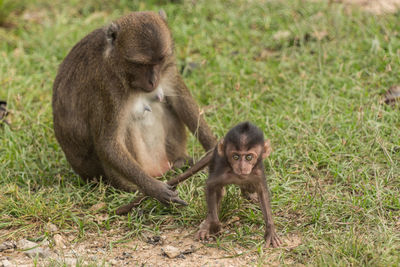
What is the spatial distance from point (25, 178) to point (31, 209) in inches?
38.7

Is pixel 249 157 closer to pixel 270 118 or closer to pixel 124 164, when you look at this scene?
pixel 124 164

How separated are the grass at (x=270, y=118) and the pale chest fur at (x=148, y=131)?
17.3 inches

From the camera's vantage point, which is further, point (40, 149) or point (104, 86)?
point (40, 149)

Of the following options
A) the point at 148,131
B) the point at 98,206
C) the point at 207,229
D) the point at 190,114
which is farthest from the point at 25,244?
the point at 190,114

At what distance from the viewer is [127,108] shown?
565cm

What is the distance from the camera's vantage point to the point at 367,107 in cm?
653

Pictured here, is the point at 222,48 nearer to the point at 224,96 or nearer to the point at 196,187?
the point at 224,96

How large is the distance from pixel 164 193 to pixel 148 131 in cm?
88

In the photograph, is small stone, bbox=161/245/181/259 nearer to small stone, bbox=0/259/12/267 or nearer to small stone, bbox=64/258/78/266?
small stone, bbox=64/258/78/266

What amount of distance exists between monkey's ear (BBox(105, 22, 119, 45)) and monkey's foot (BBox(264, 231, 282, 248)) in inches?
84.7

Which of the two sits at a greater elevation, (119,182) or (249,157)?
(249,157)

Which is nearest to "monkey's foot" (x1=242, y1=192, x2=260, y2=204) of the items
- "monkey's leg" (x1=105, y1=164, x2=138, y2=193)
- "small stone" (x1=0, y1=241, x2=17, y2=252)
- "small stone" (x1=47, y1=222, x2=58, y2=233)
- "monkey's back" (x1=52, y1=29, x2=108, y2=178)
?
"monkey's leg" (x1=105, y1=164, x2=138, y2=193)

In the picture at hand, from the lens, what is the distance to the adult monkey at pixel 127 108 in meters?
5.31

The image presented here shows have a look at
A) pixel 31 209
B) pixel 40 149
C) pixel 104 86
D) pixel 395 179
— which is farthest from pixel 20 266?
pixel 395 179
